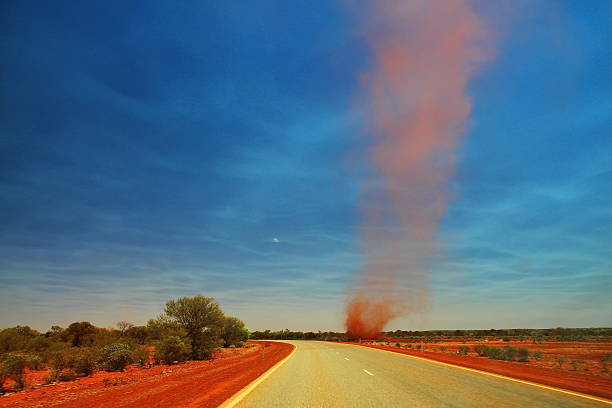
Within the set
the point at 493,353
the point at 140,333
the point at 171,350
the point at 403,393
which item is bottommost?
the point at 403,393

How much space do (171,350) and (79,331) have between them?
29.1 m

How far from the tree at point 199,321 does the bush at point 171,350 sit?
2827 mm

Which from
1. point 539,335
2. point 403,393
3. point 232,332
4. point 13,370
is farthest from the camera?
point 539,335

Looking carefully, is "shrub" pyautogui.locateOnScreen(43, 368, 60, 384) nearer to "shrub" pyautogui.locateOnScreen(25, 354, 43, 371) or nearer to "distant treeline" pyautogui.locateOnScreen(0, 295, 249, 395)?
"distant treeline" pyautogui.locateOnScreen(0, 295, 249, 395)

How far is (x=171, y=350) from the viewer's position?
87.2ft

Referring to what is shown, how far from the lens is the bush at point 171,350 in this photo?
26.2m

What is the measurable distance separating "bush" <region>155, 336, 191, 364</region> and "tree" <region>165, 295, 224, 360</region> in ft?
9.27

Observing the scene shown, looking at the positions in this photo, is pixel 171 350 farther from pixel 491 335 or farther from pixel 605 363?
pixel 491 335

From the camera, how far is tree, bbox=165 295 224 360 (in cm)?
3052

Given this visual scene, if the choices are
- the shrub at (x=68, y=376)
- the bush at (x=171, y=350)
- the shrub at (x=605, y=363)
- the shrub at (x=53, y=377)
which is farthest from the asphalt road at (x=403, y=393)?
the bush at (x=171, y=350)

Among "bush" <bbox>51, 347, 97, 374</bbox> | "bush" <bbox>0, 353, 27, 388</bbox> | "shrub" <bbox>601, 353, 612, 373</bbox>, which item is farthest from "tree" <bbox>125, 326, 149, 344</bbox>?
"shrub" <bbox>601, 353, 612, 373</bbox>

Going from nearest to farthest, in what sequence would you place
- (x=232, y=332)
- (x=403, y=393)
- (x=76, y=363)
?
(x=403, y=393) → (x=76, y=363) → (x=232, y=332)

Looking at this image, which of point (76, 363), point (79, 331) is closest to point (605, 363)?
point (76, 363)

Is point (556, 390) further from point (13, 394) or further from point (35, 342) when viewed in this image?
point (35, 342)
